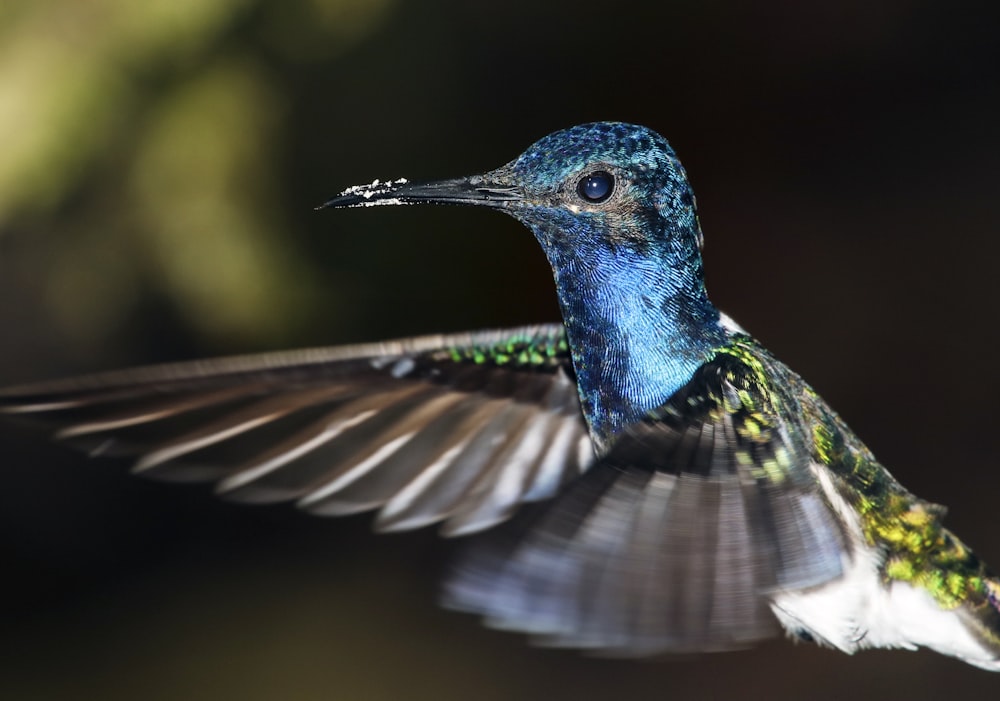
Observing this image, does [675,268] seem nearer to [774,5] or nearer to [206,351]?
[206,351]

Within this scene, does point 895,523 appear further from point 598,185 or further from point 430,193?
point 430,193

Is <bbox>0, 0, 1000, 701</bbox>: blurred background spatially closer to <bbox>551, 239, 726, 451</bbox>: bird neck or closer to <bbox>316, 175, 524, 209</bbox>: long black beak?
<bbox>316, 175, 524, 209</bbox>: long black beak

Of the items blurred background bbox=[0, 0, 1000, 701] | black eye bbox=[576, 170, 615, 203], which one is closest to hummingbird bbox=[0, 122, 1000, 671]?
black eye bbox=[576, 170, 615, 203]

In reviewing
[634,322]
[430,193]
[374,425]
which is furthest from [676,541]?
[374,425]

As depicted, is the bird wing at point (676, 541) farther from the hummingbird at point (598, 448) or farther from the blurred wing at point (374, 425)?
the blurred wing at point (374, 425)

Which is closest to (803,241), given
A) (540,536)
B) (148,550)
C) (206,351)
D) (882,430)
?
(882,430)

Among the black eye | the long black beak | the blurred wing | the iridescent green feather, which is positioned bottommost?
the iridescent green feather

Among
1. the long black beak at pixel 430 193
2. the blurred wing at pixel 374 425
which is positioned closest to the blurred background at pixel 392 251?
the blurred wing at pixel 374 425
